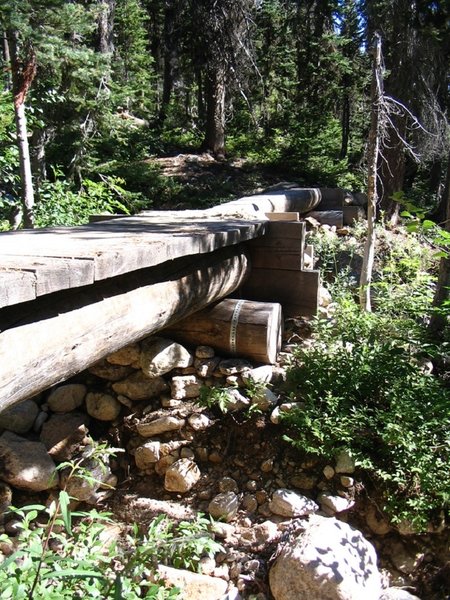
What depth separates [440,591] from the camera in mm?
2852

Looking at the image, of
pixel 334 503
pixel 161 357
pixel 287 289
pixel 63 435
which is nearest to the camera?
pixel 334 503

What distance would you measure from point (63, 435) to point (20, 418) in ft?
1.16

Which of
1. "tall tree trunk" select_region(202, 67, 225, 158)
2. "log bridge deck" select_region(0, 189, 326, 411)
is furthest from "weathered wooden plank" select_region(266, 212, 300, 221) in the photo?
"tall tree trunk" select_region(202, 67, 225, 158)

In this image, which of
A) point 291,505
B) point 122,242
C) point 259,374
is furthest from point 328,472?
point 122,242

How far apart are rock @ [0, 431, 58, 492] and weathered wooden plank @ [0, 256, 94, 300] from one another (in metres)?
1.83

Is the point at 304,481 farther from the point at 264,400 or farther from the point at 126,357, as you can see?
the point at 126,357

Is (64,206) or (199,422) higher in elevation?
(64,206)

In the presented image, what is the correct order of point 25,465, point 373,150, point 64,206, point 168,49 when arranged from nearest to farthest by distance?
point 25,465 → point 373,150 → point 64,206 → point 168,49

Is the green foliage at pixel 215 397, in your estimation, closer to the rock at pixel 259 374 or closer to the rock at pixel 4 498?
the rock at pixel 259 374

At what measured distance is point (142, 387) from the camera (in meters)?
3.97

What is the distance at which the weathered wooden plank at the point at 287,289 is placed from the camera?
4.70 meters

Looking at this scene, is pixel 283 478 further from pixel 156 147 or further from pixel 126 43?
pixel 126 43

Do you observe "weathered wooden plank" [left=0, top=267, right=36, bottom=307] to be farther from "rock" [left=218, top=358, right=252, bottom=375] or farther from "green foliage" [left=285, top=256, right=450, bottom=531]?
"rock" [left=218, top=358, right=252, bottom=375]

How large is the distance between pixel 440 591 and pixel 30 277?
280 centimetres
